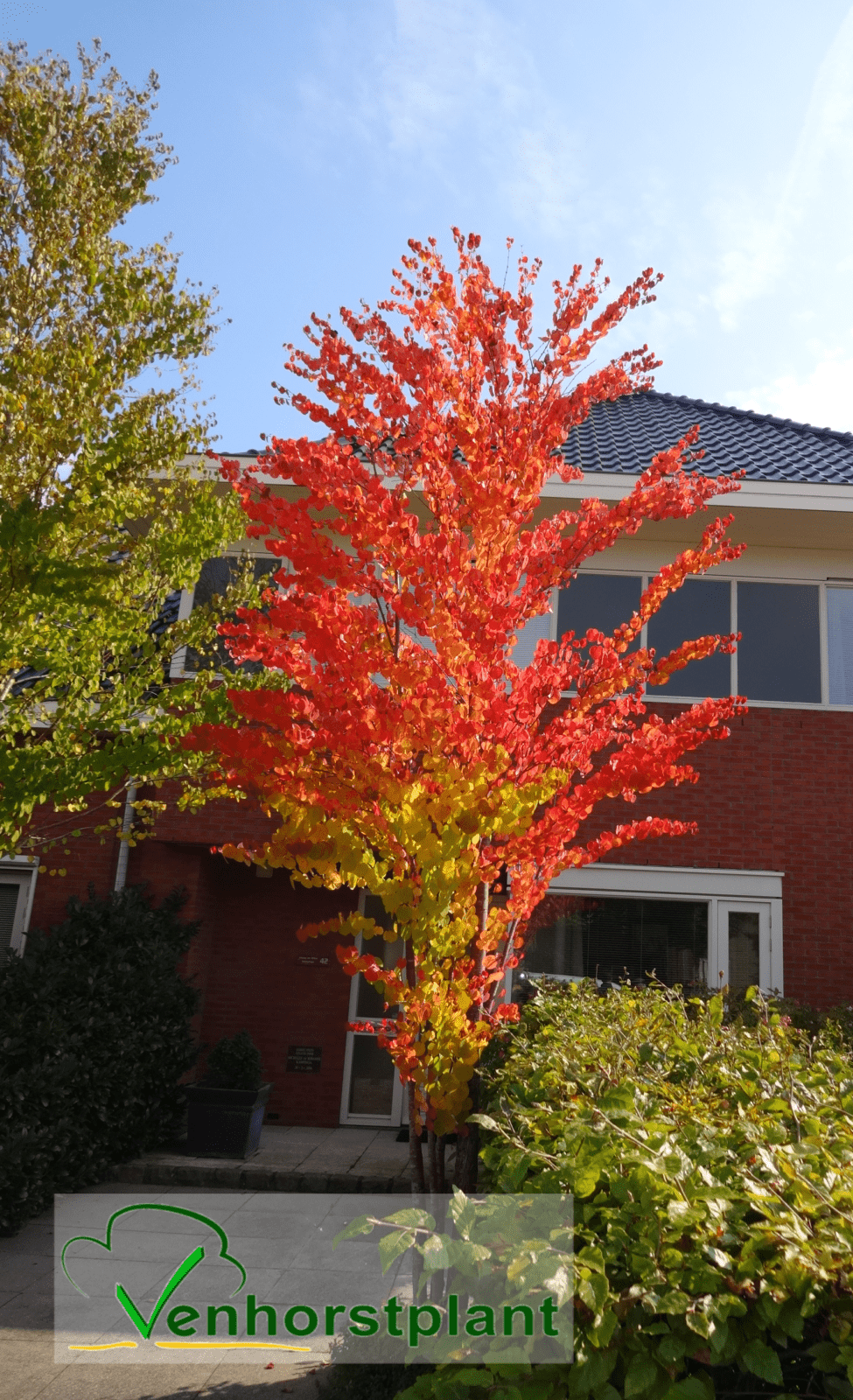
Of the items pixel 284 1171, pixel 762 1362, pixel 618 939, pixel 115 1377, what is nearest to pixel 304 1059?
pixel 284 1171

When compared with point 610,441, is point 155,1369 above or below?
below

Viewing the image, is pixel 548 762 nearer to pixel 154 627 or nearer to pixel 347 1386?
pixel 347 1386

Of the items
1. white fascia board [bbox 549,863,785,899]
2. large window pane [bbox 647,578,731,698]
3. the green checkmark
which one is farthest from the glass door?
the green checkmark

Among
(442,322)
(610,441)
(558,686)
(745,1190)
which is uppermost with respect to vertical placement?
(610,441)

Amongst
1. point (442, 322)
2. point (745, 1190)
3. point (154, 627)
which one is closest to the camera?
point (745, 1190)

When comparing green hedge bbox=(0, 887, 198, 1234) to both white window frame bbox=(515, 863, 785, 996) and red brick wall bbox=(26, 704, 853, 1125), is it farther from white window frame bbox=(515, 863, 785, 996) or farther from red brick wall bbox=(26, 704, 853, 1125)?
white window frame bbox=(515, 863, 785, 996)

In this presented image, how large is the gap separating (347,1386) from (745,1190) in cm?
270

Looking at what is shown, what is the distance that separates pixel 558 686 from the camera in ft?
13.3

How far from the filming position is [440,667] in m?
3.74

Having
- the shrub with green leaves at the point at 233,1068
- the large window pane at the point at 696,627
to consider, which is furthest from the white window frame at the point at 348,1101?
the large window pane at the point at 696,627

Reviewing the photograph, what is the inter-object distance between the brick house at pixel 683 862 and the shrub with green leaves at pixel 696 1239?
6449 mm

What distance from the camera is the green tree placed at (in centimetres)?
529

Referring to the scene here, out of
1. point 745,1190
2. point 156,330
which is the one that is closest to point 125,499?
point 156,330

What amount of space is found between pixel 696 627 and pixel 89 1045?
676 centimetres
